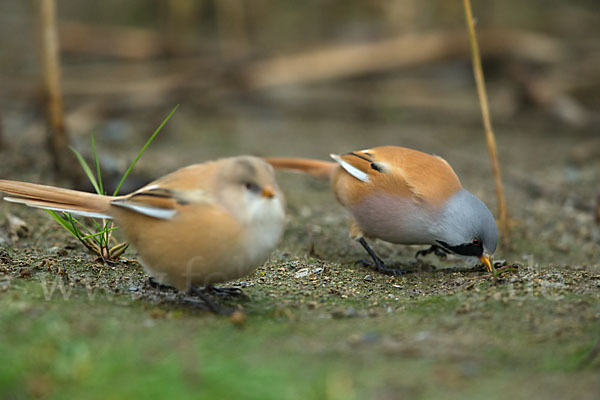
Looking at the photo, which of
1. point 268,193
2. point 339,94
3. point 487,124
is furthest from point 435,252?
point 339,94

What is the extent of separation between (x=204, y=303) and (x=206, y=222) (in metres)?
0.45

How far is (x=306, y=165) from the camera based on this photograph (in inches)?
187

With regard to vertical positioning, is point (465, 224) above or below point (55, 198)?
below

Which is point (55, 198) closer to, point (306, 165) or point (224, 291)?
point (224, 291)

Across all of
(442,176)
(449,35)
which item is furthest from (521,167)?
(442,176)

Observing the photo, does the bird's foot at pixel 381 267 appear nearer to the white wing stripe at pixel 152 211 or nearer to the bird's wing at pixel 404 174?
the bird's wing at pixel 404 174

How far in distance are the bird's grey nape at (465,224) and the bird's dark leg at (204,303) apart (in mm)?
1398

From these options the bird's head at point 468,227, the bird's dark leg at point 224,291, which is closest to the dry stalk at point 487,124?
the bird's head at point 468,227

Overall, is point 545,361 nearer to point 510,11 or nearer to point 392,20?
point 392,20

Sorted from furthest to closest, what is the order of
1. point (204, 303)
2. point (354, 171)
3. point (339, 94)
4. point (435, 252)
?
point (339, 94)
point (435, 252)
point (354, 171)
point (204, 303)

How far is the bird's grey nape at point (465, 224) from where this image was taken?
12.1 feet

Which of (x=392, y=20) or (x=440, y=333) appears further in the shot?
(x=392, y=20)

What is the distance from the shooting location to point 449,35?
8.18m

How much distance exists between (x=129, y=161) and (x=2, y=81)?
12.4ft
